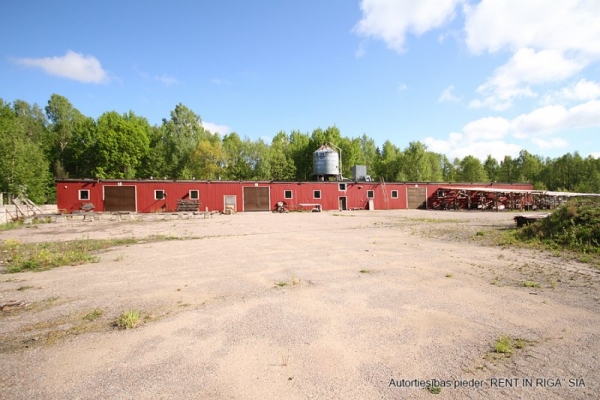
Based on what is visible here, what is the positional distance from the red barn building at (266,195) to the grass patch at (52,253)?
65.5 feet

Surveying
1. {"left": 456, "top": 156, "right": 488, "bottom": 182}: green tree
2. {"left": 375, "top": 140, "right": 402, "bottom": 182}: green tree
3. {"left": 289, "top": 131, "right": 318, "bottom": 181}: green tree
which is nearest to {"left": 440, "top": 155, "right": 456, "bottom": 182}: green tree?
{"left": 456, "top": 156, "right": 488, "bottom": 182}: green tree

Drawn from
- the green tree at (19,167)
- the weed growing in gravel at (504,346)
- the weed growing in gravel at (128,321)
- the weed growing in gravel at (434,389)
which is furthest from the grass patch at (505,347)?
the green tree at (19,167)

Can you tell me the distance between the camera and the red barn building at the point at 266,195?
100 ft

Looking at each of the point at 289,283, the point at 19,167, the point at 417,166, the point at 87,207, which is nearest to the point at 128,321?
the point at 289,283

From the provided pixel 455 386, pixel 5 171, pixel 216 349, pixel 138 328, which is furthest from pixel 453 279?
Answer: pixel 5 171

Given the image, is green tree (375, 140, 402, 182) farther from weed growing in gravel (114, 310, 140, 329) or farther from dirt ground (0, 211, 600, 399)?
weed growing in gravel (114, 310, 140, 329)

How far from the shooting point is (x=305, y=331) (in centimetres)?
423

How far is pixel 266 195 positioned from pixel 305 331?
3212 centimetres

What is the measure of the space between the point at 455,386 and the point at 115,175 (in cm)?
6001

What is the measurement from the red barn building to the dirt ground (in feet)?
84.8

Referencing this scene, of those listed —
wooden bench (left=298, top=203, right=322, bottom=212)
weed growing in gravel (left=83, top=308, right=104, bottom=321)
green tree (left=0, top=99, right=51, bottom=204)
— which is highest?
green tree (left=0, top=99, right=51, bottom=204)

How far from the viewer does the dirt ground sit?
3.08m

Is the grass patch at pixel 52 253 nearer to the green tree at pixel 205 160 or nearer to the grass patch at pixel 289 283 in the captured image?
the grass patch at pixel 289 283

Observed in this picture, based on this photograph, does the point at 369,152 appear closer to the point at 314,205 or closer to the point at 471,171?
the point at 471,171
